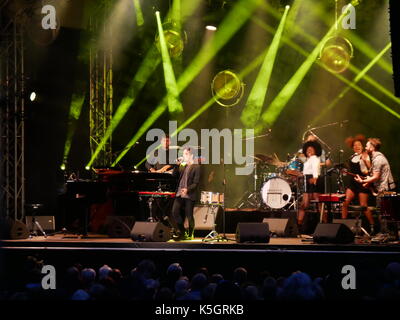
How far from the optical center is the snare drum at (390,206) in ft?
35.8

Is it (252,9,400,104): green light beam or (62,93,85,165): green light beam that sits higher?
(252,9,400,104): green light beam

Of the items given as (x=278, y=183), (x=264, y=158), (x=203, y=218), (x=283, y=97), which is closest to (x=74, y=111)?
(x=203, y=218)

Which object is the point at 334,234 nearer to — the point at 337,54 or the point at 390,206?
the point at 390,206

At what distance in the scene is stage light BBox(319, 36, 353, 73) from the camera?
1580 cm

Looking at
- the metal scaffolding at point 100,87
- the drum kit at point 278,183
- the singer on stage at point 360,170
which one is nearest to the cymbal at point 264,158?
the drum kit at point 278,183

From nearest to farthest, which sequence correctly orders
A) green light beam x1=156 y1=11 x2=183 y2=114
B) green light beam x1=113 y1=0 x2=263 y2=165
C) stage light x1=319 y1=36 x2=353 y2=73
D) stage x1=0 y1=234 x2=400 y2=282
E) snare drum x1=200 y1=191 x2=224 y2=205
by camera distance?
stage x1=0 y1=234 x2=400 y2=282, snare drum x1=200 y1=191 x2=224 y2=205, stage light x1=319 y1=36 x2=353 y2=73, green light beam x1=156 y1=11 x2=183 y2=114, green light beam x1=113 y1=0 x2=263 y2=165

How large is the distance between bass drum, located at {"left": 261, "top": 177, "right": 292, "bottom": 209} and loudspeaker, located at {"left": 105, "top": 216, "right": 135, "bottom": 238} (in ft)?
11.5

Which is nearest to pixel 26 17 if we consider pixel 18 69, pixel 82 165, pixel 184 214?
pixel 18 69

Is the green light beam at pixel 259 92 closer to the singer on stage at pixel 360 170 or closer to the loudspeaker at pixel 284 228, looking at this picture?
the singer on stage at pixel 360 170

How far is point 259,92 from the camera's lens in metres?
17.4

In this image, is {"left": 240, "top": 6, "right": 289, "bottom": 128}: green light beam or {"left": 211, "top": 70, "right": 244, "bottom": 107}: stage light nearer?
{"left": 211, "top": 70, "right": 244, "bottom": 107}: stage light

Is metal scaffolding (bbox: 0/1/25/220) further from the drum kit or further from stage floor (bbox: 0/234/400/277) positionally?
the drum kit

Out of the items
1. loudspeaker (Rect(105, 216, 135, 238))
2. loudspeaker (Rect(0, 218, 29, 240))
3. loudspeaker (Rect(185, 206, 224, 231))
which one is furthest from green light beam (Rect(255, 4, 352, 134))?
loudspeaker (Rect(0, 218, 29, 240))

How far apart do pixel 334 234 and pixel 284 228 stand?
2126 mm
